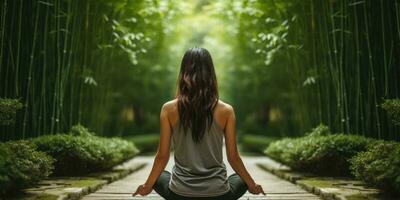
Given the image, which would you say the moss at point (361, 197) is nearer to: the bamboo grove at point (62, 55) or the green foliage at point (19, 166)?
the green foliage at point (19, 166)

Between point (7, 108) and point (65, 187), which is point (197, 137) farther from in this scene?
point (65, 187)

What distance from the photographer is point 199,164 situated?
10.1 feet

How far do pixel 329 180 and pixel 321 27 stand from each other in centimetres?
194

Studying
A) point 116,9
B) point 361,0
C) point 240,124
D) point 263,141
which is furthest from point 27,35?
point 240,124

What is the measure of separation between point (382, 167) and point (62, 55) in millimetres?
3845

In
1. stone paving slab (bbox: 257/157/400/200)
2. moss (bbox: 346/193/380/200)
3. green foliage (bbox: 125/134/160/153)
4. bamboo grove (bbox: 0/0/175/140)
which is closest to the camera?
moss (bbox: 346/193/380/200)

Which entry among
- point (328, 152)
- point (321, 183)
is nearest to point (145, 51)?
point (328, 152)

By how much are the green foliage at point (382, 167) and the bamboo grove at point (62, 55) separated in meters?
3.02

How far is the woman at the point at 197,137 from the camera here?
3047 mm

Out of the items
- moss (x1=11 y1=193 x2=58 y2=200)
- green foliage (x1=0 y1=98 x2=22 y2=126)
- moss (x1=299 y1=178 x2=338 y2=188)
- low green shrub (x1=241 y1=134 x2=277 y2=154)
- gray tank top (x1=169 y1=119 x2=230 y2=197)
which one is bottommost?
low green shrub (x1=241 y1=134 x2=277 y2=154)

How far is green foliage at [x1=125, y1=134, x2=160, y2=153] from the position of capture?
1506 cm

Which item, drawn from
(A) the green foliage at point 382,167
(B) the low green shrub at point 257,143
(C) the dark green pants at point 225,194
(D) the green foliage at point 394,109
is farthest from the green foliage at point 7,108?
(B) the low green shrub at point 257,143

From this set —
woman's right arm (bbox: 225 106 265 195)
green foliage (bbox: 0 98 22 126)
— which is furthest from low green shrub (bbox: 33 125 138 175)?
woman's right arm (bbox: 225 106 265 195)

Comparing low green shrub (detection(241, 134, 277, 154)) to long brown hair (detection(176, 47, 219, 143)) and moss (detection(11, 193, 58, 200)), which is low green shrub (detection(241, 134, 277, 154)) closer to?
moss (detection(11, 193, 58, 200))
